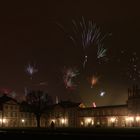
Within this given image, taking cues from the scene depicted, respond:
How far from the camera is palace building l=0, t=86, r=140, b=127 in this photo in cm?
12750

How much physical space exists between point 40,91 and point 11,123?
69.2 feet

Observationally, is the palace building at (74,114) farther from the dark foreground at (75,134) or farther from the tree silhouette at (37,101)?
the dark foreground at (75,134)

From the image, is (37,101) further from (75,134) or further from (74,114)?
(75,134)

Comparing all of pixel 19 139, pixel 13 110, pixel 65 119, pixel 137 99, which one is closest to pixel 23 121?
pixel 13 110

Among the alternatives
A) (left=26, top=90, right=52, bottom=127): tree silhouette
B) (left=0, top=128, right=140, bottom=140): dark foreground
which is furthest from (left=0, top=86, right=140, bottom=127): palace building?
(left=0, top=128, right=140, bottom=140): dark foreground

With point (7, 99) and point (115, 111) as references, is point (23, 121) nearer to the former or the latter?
point (7, 99)

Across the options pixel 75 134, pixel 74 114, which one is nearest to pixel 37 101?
pixel 74 114

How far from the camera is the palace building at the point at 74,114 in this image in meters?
128

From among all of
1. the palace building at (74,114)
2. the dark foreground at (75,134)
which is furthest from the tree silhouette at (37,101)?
the dark foreground at (75,134)

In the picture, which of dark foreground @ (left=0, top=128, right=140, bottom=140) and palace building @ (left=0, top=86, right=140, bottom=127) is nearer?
dark foreground @ (left=0, top=128, right=140, bottom=140)

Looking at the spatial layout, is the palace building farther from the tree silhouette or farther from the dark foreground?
the dark foreground

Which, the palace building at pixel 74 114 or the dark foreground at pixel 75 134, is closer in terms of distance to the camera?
the dark foreground at pixel 75 134

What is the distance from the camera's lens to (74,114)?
15238 centimetres

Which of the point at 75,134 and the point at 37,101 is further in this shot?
the point at 37,101
